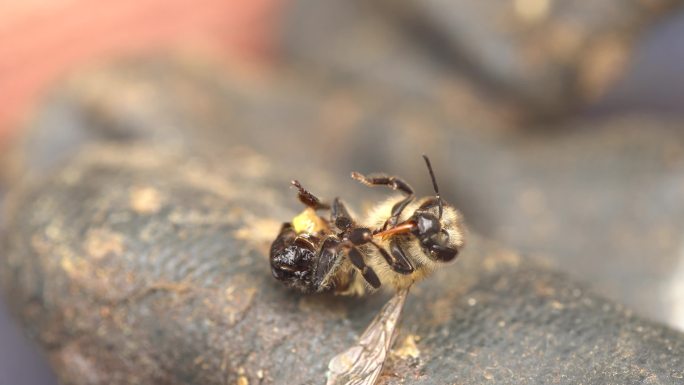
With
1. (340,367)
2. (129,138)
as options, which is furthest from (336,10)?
(340,367)

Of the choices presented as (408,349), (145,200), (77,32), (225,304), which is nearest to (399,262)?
(408,349)

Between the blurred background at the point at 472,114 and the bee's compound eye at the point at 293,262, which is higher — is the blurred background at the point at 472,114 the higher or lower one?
the lower one

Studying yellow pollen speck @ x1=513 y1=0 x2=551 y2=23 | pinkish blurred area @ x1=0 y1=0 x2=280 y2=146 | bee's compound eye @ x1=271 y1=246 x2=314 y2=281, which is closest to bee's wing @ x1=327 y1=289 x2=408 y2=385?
bee's compound eye @ x1=271 y1=246 x2=314 y2=281

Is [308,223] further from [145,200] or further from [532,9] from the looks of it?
[532,9]

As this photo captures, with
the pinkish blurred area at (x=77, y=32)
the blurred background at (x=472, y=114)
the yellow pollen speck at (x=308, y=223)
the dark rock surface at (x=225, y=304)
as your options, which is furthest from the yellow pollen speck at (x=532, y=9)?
the yellow pollen speck at (x=308, y=223)

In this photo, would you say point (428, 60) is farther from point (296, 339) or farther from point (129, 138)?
point (296, 339)

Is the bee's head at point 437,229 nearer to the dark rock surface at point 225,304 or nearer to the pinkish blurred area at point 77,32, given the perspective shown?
the dark rock surface at point 225,304

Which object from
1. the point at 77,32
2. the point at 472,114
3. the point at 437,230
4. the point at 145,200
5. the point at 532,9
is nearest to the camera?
the point at 437,230
